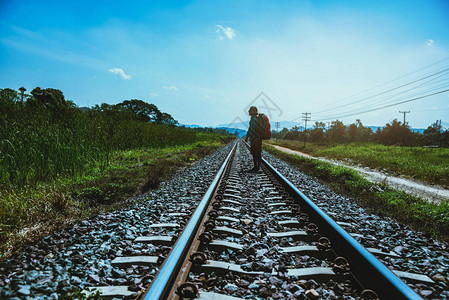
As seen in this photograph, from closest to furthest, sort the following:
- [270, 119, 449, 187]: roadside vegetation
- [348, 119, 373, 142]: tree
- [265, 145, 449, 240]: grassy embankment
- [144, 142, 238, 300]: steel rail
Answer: [144, 142, 238, 300]: steel rail, [265, 145, 449, 240]: grassy embankment, [270, 119, 449, 187]: roadside vegetation, [348, 119, 373, 142]: tree

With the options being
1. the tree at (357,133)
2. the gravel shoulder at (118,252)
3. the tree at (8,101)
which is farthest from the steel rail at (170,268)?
the tree at (357,133)

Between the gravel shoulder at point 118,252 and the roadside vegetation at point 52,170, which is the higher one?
the roadside vegetation at point 52,170

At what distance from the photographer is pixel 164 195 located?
4223mm

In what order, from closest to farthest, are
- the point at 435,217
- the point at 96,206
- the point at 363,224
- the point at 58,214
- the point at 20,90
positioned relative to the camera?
the point at 58,214
the point at 363,224
the point at 96,206
the point at 435,217
the point at 20,90

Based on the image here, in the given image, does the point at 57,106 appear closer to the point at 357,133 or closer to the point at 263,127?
the point at 263,127

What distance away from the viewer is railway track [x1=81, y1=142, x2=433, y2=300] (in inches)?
61.0

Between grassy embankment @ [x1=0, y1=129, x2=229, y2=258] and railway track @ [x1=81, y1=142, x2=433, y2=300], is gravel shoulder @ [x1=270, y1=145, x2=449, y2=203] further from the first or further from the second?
grassy embankment @ [x1=0, y1=129, x2=229, y2=258]

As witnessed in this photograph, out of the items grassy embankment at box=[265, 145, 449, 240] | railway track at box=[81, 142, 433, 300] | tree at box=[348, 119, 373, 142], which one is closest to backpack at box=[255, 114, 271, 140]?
grassy embankment at box=[265, 145, 449, 240]

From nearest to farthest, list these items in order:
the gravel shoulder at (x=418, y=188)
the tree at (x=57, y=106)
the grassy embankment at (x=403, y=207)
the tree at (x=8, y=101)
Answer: the grassy embankment at (x=403, y=207), the tree at (x=8, y=101), the tree at (x=57, y=106), the gravel shoulder at (x=418, y=188)

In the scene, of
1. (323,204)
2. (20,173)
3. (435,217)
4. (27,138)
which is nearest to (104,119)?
(27,138)

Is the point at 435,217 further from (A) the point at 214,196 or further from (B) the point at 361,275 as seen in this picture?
(A) the point at 214,196

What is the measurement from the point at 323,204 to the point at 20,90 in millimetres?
6870

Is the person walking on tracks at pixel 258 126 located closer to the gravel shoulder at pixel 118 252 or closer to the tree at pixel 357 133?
the gravel shoulder at pixel 118 252

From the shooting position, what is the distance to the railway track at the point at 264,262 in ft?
5.08
